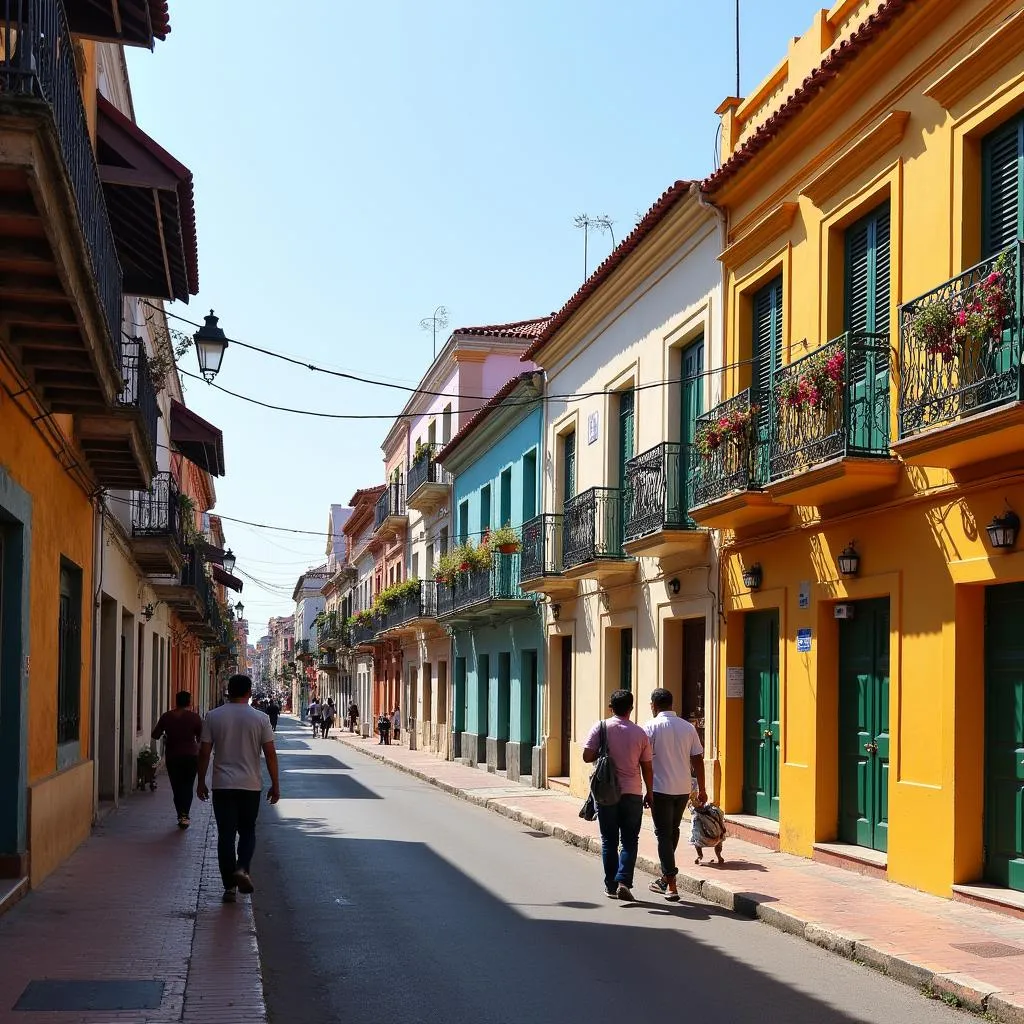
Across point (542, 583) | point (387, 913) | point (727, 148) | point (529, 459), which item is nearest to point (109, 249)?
point (387, 913)

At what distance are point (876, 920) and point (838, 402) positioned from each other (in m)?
4.44

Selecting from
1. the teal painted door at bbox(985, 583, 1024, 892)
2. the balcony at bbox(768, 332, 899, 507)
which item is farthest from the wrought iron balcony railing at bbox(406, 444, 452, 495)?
the teal painted door at bbox(985, 583, 1024, 892)

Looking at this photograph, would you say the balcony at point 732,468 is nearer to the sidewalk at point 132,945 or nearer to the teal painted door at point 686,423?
the teal painted door at point 686,423

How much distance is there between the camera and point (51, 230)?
6.86 meters

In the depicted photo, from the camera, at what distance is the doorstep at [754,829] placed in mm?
13109

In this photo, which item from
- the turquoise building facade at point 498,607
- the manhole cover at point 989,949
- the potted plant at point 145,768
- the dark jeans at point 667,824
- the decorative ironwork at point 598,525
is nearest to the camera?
the manhole cover at point 989,949

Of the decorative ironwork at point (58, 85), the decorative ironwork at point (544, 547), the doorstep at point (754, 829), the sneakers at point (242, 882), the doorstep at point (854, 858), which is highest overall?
the decorative ironwork at point (58, 85)

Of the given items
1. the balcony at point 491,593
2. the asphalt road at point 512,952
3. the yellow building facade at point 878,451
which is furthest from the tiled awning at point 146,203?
the balcony at point 491,593

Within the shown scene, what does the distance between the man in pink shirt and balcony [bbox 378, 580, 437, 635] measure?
70.6 feet

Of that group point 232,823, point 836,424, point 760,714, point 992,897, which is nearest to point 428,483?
point 760,714

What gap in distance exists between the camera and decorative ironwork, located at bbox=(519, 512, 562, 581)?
2117 centimetres

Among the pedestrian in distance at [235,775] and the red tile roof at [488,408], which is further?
the red tile roof at [488,408]

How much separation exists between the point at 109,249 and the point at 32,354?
49.9 inches

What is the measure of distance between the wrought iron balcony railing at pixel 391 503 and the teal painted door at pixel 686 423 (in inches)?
991
